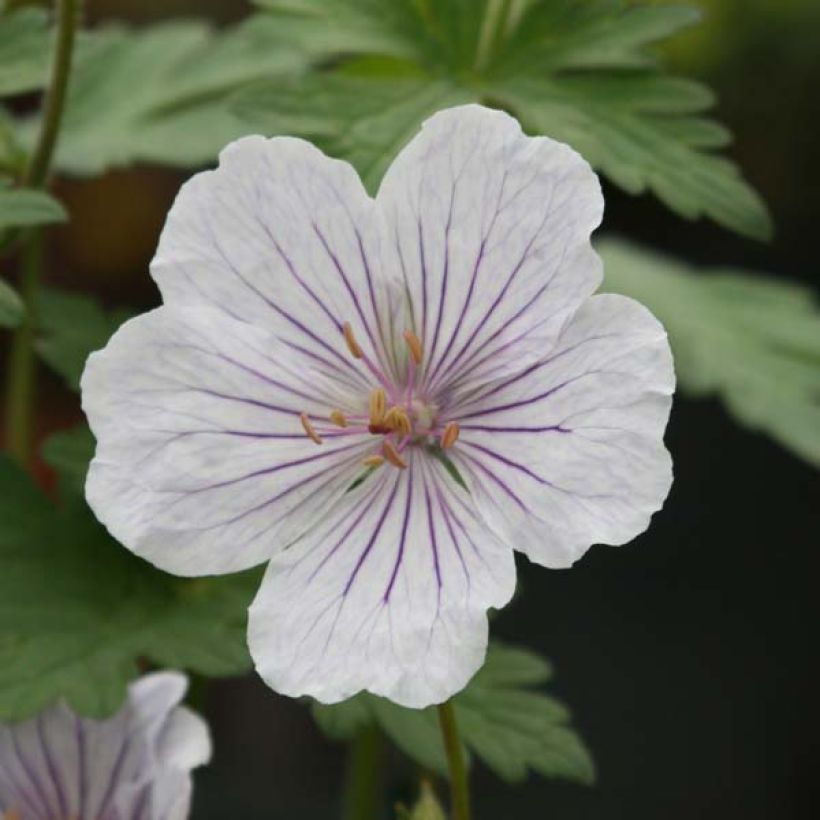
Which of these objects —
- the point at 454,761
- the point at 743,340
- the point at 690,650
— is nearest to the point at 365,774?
the point at 454,761

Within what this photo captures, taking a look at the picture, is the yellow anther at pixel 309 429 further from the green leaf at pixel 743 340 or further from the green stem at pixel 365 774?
the green leaf at pixel 743 340

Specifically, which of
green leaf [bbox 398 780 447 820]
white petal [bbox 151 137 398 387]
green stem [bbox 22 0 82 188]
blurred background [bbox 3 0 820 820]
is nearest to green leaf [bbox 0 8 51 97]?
green stem [bbox 22 0 82 188]

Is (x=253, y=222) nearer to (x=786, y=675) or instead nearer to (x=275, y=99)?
(x=275, y=99)

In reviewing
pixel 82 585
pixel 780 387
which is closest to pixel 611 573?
pixel 780 387

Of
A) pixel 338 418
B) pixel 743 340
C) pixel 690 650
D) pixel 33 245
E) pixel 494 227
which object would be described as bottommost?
pixel 690 650

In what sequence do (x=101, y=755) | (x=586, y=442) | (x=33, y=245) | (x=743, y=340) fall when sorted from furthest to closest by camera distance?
(x=743, y=340), (x=33, y=245), (x=101, y=755), (x=586, y=442)

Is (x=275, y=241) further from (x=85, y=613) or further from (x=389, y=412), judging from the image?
(x=85, y=613)
